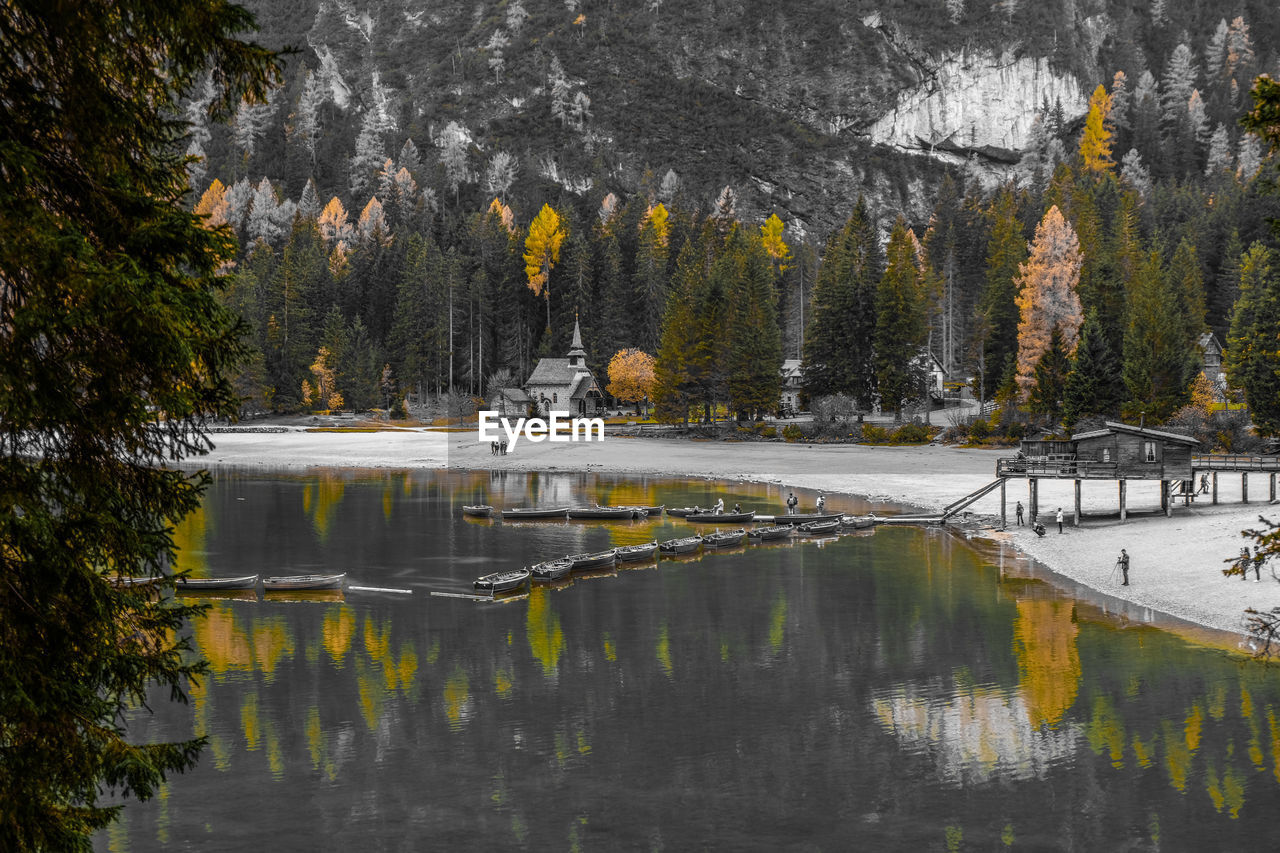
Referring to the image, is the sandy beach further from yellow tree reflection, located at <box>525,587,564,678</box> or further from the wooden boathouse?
yellow tree reflection, located at <box>525,587,564,678</box>

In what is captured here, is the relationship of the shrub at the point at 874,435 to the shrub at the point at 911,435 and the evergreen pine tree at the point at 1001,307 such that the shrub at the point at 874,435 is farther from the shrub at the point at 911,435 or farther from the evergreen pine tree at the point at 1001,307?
the evergreen pine tree at the point at 1001,307

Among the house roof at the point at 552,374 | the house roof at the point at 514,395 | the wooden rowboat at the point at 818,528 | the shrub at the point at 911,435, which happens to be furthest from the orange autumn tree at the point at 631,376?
the wooden rowboat at the point at 818,528

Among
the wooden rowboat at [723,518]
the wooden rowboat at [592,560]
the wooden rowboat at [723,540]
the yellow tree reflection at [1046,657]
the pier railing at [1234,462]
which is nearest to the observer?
the yellow tree reflection at [1046,657]

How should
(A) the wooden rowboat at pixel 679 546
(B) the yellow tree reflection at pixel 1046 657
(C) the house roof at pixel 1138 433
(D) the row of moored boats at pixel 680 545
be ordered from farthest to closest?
(C) the house roof at pixel 1138 433
(A) the wooden rowboat at pixel 679 546
(D) the row of moored boats at pixel 680 545
(B) the yellow tree reflection at pixel 1046 657

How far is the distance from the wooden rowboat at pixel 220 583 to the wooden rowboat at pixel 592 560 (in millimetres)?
12764

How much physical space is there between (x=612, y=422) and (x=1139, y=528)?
78588mm

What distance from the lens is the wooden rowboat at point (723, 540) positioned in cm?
5181

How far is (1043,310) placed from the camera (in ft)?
298

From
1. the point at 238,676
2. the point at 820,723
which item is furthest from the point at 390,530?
the point at 820,723

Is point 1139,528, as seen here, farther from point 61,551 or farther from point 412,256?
point 412,256

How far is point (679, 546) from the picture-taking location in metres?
49.6

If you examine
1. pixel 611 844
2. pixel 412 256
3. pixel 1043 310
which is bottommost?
pixel 611 844

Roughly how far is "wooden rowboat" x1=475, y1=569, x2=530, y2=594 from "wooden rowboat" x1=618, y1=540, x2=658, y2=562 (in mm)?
6397

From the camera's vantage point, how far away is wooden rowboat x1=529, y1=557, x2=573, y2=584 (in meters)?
43.0
